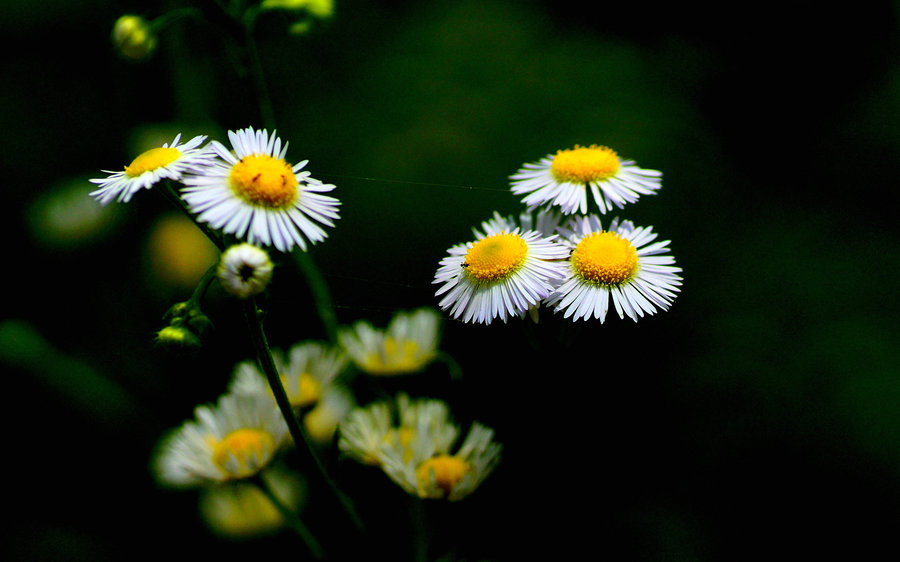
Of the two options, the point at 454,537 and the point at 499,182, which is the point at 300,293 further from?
the point at 499,182

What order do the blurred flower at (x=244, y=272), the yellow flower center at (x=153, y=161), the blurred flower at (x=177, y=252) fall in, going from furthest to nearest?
1. the blurred flower at (x=177, y=252)
2. the yellow flower center at (x=153, y=161)
3. the blurred flower at (x=244, y=272)

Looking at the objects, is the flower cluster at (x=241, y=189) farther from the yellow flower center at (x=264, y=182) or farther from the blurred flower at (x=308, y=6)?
the blurred flower at (x=308, y=6)

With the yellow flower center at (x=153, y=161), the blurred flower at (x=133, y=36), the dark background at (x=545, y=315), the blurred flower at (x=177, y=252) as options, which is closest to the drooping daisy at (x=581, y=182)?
the dark background at (x=545, y=315)

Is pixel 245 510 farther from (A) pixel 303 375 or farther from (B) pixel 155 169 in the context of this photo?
(B) pixel 155 169

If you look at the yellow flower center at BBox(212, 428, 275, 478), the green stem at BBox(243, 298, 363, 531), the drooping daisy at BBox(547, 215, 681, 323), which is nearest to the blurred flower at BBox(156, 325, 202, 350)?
the green stem at BBox(243, 298, 363, 531)

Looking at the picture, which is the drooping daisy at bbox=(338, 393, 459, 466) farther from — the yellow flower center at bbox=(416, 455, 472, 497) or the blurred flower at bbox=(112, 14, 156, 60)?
the blurred flower at bbox=(112, 14, 156, 60)

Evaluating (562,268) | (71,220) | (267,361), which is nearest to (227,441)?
(267,361)
